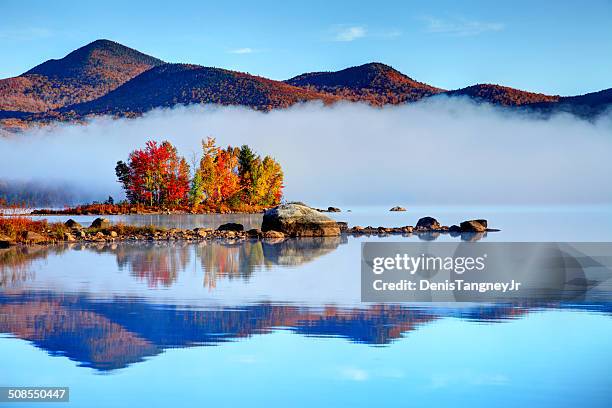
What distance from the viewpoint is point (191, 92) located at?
120 meters

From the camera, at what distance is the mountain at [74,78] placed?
147 m

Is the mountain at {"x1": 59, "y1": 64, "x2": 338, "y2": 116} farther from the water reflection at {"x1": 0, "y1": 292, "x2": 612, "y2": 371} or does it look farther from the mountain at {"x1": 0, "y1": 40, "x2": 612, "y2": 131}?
the water reflection at {"x1": 0, "y1": 292, "x2": 612, "y2": 371}

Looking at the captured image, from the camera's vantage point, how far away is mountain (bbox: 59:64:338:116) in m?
114

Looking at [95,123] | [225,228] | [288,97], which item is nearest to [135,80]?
[95,123]

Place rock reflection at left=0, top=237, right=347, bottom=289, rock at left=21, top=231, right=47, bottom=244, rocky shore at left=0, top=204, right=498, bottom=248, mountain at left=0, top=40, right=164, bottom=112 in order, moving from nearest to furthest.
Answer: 1. rock reflection at left=0, top=237, right=347, bottom=289
2. rock at left=21, top=231, right=47, bottom=244
3. rocky shore at left=0, top=204, right=498, bottom=248
4. mountain at left=0, top=40, right=164, bottom=112

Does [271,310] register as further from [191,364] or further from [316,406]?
[316,406]

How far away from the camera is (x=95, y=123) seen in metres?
127

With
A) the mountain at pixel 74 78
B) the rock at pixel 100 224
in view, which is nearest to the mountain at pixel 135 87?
the mountain at pixel 74 78

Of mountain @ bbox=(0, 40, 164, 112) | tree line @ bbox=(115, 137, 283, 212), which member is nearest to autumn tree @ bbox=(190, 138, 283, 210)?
tree line @ bbox=(115, 137, 283, 212)

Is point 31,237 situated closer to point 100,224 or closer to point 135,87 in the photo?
point 100,224

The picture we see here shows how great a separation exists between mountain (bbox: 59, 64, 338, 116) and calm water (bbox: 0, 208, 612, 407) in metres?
99.1

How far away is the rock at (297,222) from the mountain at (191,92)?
79.2 m

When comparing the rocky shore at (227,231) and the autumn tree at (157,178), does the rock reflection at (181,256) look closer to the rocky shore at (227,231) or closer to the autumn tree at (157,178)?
the rocky shore at (227,231)

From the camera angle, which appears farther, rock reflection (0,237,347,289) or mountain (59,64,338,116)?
mountain (59,64,338,116)
